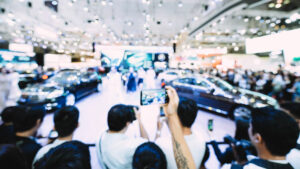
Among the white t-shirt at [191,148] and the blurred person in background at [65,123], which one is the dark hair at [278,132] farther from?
the blurred person in background at [65,123]

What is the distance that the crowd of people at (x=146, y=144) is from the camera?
0.73 meters

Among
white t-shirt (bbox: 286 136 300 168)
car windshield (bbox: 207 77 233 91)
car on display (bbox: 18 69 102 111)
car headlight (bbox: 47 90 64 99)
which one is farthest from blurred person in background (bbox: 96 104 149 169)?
car windshield (bbox: 207 77 233 91)

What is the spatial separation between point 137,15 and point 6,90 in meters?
7.13

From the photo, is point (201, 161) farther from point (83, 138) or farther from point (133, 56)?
point (83, 138)

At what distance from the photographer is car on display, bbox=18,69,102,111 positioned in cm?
381

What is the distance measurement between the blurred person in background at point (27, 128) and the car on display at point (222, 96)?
→ 434cm

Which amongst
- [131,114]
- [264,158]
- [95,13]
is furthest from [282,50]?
[95,13]

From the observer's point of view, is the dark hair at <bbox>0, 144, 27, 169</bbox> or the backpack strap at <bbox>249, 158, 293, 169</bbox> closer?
the dark hair at <bbox>0, 144, 27, 169</bbox>

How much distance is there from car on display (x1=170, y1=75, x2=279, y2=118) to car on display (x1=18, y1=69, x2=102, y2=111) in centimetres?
406

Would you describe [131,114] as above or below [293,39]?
below

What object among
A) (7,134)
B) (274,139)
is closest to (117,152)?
(274,139)

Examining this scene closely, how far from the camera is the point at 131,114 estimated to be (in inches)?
55.0

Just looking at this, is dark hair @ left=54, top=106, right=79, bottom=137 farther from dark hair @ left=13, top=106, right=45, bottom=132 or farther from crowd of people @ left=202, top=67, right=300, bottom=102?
crowd of people @ left=202, top=67, right=300, bottom=102

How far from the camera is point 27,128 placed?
1.34 metres
